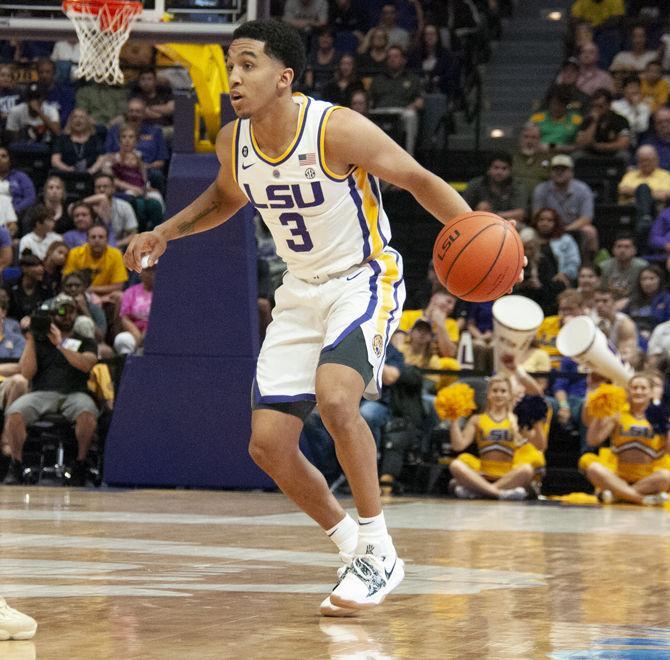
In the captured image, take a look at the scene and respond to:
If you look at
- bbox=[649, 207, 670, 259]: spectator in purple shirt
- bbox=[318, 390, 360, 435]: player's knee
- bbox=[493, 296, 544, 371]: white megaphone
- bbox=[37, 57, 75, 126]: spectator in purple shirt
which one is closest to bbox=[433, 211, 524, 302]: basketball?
bbox=[318, 390, 360, 435]: player's knee

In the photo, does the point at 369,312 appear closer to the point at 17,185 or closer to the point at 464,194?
the point at 464,194

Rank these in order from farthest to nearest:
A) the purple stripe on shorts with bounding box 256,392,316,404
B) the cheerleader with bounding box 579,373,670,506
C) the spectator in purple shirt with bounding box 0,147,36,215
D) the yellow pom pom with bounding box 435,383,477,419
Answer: the spectator in purple shirt with bounding box 0,147,36,215 < the yellow pom pom with bounding box 435,383,477,419 < the cheerleader with bounding box 579,373,670,506 < the purple stripe on shorts with bounding box 256,392,316,404

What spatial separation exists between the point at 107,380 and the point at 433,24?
8.78 meters

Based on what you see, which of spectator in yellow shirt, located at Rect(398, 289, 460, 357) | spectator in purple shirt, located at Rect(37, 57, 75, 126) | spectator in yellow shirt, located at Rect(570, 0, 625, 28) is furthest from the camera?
spectator in yellow shirt, located at Rect(570, 0, 625, 28)

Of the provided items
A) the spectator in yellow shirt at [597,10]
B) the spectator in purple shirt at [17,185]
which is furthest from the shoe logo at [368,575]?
the spectator in yellow shirt at [597,10]

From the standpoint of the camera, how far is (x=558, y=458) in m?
12.3

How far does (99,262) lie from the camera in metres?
14.3

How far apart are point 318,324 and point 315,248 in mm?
279

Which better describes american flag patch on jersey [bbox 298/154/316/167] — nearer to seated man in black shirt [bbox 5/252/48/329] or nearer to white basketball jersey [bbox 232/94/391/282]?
white basketball jersey [bbox 232/94/391/282]

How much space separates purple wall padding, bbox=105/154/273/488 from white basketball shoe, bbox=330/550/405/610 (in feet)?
20.5

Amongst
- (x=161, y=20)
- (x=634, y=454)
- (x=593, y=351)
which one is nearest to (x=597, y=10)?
(x=593, y=351)

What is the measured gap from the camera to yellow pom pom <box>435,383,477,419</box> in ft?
38.2

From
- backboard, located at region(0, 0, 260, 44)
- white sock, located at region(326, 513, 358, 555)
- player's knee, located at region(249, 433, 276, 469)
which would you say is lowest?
white sock, located at region(326, 513, 358, 555)

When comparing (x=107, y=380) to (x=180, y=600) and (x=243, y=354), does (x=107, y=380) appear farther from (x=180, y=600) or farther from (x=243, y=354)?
(x=180, y=600)
